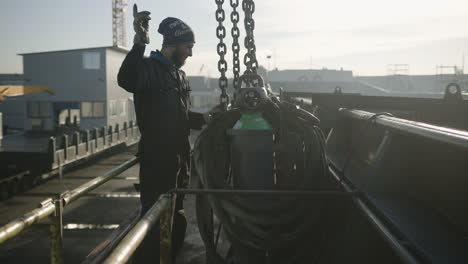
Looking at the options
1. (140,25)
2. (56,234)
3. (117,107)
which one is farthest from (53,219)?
(117,107)

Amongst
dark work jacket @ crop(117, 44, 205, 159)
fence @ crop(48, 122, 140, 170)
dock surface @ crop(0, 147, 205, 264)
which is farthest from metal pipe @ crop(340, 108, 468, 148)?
fence @ crop(48, 122, 140, 170)

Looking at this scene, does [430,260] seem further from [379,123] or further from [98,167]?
[98,167]

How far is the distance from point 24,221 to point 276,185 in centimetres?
181

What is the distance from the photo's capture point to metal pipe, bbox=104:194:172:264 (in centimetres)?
165

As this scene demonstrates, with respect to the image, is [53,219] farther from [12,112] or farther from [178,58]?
[12,112]

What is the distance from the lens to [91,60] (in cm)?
3206

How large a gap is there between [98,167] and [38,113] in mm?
12818

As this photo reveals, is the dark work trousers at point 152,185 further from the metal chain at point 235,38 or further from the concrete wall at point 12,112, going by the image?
the concrete wall at point 12,112

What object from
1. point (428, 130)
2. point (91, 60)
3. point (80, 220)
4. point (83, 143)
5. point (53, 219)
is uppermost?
point (91, 60)

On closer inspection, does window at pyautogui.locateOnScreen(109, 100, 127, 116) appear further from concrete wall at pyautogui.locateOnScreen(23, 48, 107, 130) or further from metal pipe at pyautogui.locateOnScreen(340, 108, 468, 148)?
metal pipe at pyautogui.locateOnScreen(340, 108, 468, 148)

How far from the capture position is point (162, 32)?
4.03m

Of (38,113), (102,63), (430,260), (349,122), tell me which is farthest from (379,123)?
(38,113)

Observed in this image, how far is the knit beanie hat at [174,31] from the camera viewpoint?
4.00 meters

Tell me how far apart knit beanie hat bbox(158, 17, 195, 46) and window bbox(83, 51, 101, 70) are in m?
29.6
